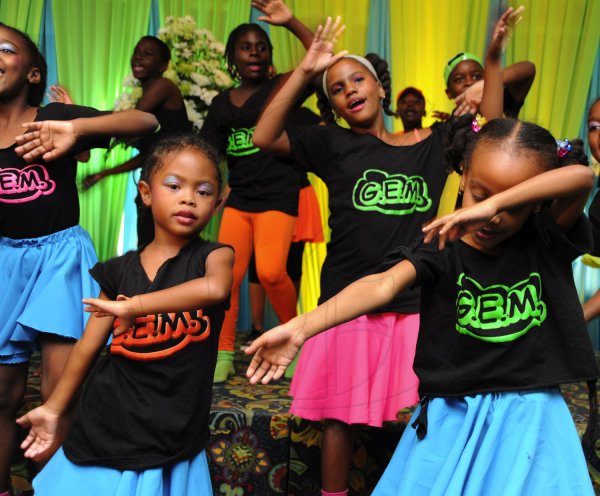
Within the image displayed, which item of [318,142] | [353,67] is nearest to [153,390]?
[318,142]

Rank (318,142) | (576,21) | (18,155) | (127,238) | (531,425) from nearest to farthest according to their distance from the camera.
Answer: (531,425)
(18,155)
(318,142)
(576,21)
(127,238)

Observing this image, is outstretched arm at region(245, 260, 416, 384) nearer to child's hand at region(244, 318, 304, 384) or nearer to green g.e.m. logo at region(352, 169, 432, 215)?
child's hand at region(244, 318, 304, 384)

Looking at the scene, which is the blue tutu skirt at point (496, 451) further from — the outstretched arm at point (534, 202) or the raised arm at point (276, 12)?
the raised arm at point (276, 12)

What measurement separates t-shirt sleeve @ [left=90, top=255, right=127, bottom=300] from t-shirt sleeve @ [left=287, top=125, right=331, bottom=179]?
0.52 metres

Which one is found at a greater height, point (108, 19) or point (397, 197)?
point (108, 19)

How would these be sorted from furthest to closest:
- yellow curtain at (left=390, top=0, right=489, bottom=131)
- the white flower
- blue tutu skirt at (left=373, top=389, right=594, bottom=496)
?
the white flower < yellow curtain at (left=390, top=0, right=489, bottom=131) < blue tutu skirt at (left=373, top=389, right=594, bottom=496)

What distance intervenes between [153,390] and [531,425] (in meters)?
0.60

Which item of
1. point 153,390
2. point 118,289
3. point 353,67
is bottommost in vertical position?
point 153,390

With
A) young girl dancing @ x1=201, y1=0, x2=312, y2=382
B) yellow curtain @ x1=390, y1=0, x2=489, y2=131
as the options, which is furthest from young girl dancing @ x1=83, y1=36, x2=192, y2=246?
yellow curtain @ x1=390, y1=0, x2=489, y2=131

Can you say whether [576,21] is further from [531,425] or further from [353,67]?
[531,425]

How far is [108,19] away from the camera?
187 centimetres

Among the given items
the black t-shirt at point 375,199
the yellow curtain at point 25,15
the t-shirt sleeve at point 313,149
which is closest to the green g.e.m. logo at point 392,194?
the black t-shirt at point 375,199

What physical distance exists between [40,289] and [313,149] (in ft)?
2.15

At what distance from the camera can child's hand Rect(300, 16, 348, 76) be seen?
1.42 m
